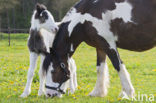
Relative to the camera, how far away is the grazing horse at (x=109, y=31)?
5230 mm

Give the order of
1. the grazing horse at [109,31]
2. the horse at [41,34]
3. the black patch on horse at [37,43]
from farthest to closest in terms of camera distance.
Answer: the black patch on horse at [37,43], the horse at [41,34], the grazing horse at [109,31]

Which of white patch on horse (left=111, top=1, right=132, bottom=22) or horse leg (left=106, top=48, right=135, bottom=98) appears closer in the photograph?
white patch on horse (left=111, top=1, right=132, bottom=22)

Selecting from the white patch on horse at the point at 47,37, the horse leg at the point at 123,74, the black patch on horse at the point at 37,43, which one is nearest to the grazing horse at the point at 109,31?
the horse leg at the point at 123,74

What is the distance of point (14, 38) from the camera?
34594mm

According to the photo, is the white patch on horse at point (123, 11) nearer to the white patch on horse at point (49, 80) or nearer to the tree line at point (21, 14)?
the white patch on horse at point (49, 80)

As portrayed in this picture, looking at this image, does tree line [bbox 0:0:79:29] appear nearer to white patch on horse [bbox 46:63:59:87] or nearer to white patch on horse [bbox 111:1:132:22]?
white patch on horse [bbox 46:63:59:87]

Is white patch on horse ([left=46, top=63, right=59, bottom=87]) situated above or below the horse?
below

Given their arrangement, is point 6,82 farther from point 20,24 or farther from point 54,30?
point 20,24

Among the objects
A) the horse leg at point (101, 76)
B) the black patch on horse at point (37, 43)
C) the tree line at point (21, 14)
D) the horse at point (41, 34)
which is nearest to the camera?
the horse at point (41, 34)

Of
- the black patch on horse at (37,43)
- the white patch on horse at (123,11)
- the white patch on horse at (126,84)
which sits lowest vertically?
the white patch on horse at (126,84)

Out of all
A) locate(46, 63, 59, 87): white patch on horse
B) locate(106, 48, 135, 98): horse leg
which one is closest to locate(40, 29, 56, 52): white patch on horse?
locate(46, 63, 59, 87): white patch on horse

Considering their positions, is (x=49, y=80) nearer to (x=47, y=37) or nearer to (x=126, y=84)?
(x=47, y=37)

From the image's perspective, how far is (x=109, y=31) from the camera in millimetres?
5383

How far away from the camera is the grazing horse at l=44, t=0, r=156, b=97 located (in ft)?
17.2
